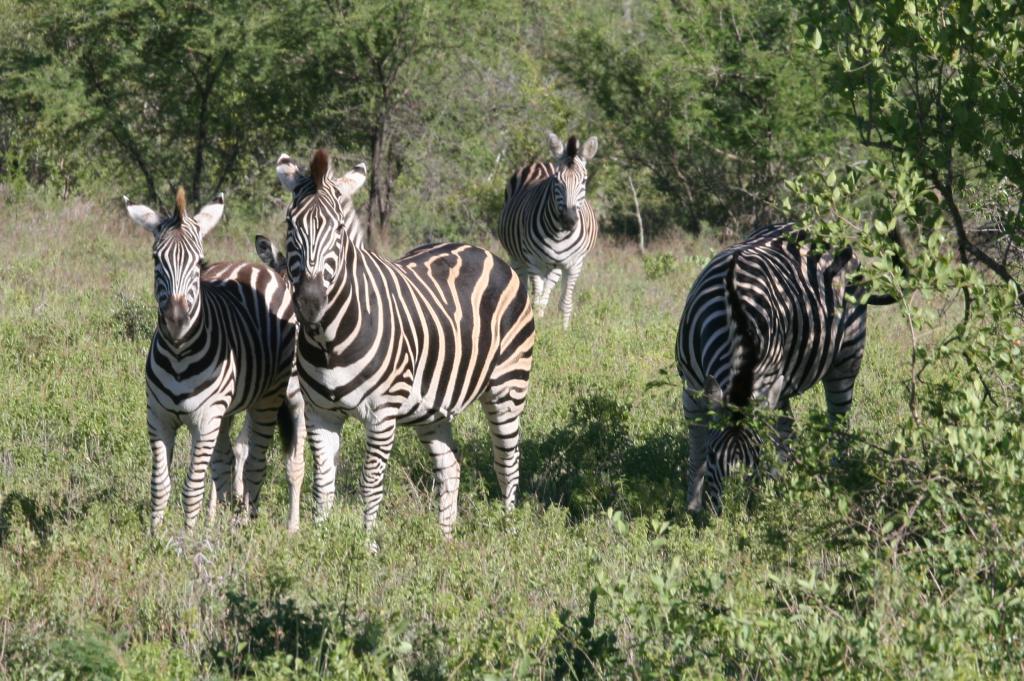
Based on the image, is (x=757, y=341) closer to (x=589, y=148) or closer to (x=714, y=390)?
(x=714, y=390)

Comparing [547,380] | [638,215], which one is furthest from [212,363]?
[638,215]

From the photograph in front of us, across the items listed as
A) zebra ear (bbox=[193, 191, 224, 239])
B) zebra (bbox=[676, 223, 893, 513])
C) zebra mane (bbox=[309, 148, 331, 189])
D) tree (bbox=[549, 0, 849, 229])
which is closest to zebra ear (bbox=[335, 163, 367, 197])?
zebra mane (bbox=[309, 148, 331, 189])

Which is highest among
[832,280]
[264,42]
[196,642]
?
[264,42]

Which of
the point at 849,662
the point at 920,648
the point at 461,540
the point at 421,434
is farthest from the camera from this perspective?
the point at 421,434

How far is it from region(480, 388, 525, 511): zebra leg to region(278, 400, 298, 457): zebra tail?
3.78ft

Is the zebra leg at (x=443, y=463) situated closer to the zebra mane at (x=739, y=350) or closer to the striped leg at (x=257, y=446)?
the striped leg at (x=257, y=446)

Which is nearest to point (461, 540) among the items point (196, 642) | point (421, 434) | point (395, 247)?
point (421, 434)

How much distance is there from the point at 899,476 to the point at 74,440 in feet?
18.9

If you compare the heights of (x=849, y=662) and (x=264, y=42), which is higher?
(x=264, y=42)

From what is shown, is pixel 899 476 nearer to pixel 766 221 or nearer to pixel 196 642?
pixel 196 642

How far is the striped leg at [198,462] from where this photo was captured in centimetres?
660

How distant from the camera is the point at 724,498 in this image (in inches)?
253

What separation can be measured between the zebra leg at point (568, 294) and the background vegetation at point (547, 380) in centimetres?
25

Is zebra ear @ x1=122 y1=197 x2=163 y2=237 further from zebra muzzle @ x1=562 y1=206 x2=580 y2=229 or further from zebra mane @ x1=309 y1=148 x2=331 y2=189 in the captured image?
zebra muzzle @ x1=562 y1=206 x2=580 y2=229
